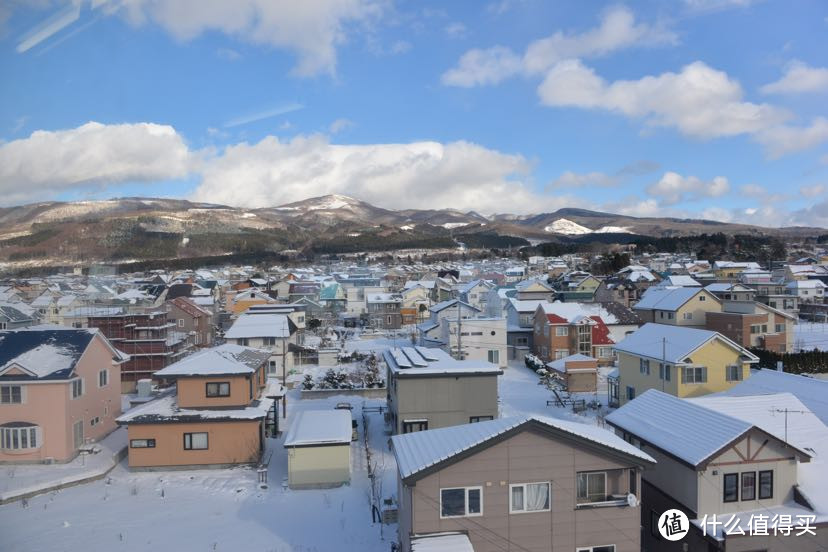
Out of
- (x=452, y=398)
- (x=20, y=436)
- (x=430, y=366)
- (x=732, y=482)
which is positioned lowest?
(x=20, y=436)

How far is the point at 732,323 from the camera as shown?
28.4m

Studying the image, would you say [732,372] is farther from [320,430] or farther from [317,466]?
[317,466]

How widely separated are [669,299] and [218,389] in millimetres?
25931

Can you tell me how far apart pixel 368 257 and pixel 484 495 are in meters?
114

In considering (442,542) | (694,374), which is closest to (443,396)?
(694,374)

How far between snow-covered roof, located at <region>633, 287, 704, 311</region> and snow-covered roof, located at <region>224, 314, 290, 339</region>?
20.2 metres

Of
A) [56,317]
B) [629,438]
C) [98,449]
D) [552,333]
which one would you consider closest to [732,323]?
[552,333]

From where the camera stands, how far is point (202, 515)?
35.3 ft

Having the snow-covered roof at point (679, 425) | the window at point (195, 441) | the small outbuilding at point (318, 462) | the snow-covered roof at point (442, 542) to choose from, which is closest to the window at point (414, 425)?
the small outbuilding at point (318, 462)

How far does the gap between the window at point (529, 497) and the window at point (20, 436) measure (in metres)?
12.2

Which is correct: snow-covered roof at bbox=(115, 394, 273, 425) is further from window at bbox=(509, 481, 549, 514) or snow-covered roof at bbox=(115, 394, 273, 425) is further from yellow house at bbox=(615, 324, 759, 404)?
yellow house at bbox=(615, 324, 759, 404)

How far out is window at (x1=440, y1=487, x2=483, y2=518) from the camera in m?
7.48

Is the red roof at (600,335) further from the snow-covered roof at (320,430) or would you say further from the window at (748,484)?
the window at (748,484)

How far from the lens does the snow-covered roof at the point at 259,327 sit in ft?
76.9
